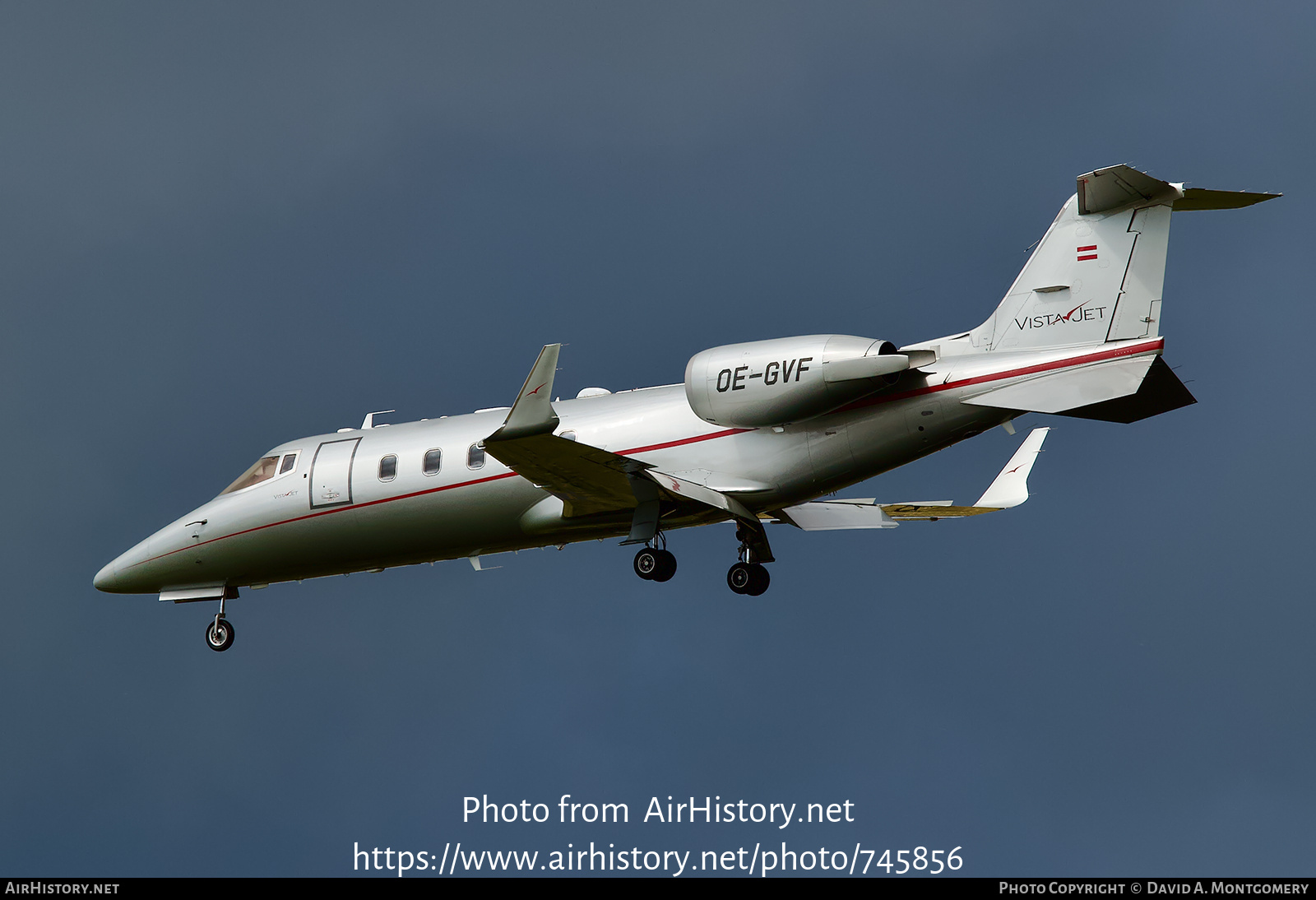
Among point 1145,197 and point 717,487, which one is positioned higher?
point 1145,197

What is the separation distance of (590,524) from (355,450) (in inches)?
183

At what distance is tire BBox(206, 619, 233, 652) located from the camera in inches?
1120

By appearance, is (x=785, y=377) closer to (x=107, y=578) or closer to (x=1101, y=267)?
(x=1101, y=267)

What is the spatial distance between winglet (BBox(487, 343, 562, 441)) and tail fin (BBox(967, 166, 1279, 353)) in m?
7.01

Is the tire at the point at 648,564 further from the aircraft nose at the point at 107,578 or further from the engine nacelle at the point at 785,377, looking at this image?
the aircraft nose at the point at 107,578

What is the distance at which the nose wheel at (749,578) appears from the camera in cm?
2597

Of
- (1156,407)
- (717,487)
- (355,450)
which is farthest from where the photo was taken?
(355,450)

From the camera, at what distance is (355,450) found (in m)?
27.0

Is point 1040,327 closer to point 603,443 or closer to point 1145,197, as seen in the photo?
point 1145,197

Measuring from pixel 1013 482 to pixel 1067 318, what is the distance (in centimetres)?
574

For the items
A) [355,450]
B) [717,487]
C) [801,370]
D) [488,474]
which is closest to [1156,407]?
[801,370]

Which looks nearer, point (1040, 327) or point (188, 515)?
point (1040, 327)

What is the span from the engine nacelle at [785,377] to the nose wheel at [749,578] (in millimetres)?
3260

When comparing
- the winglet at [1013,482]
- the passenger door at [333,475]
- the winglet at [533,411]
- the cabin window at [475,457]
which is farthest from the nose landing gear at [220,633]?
the winglet at [1013,482]
